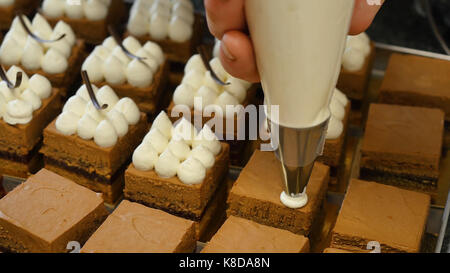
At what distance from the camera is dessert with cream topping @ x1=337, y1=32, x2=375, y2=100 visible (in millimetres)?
2393

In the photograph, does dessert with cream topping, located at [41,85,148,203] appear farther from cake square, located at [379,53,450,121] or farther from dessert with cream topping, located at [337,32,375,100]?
cake square, located at [379,53,450,121]

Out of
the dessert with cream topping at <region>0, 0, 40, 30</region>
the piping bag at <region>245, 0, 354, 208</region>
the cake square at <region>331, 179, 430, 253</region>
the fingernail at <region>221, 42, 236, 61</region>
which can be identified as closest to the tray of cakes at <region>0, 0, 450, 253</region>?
the cake square at <region>331, 179, 430, 253</region>

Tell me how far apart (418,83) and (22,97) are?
1480mm

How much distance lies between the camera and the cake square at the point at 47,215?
1769 millimetres

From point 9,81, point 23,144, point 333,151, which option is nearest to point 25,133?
point 23,144

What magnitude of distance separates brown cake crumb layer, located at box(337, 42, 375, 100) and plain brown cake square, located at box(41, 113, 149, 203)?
81 cm

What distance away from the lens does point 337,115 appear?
7.14 feet

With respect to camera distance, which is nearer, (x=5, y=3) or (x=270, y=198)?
(x=270, y=198)

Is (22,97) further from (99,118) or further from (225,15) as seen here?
(225,15)

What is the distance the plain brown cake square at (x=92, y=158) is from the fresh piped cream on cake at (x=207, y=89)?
0.62 ft

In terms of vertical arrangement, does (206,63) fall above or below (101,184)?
above

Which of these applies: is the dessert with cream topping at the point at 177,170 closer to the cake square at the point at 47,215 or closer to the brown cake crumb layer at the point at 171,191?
the brown cake crumb layer at the point at 171,191

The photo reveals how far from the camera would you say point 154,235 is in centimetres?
175

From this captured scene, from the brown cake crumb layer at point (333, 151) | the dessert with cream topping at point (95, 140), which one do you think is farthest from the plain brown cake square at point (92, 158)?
the brown cake crumb layer at point (333, 151)
